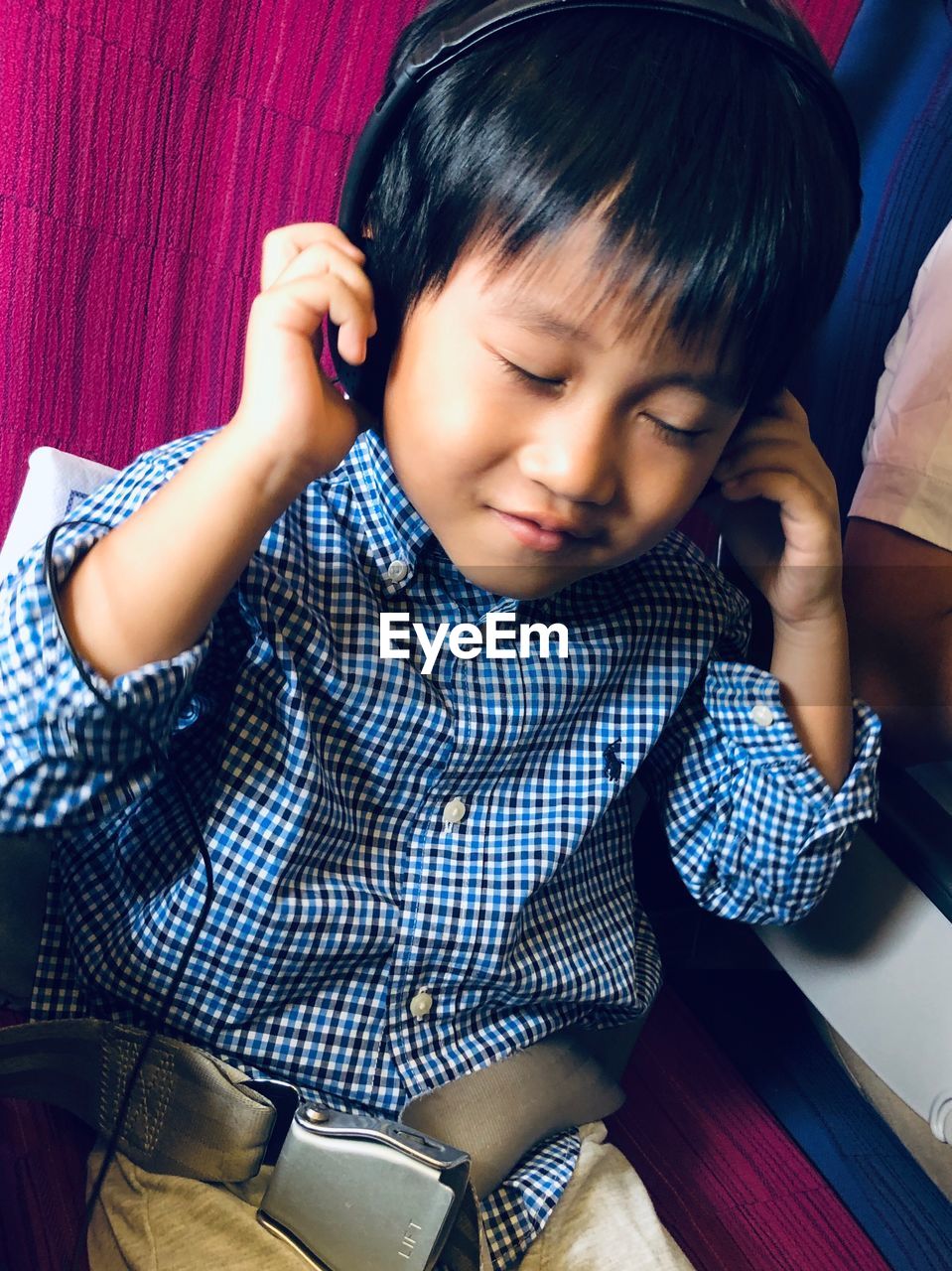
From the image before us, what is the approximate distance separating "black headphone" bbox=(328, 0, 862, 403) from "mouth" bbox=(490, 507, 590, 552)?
0.35 ft

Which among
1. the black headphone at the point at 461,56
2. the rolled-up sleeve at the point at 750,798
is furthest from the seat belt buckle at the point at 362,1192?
the black headphone at the point at 461,56

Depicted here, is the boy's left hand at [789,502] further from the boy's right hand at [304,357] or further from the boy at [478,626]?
the boy's right hand at [304,357]

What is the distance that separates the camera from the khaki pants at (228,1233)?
58cm

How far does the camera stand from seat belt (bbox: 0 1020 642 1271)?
22.4 inches

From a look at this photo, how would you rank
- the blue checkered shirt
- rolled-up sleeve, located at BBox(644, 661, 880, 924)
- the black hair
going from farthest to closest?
rolled-up sleeve, located at BBox(644, 661, 880, 924)
the blue checkered shirt
the black hair

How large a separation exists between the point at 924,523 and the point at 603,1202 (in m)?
0.52

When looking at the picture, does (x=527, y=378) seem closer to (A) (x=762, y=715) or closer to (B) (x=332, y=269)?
(B) (x=332, y=269)

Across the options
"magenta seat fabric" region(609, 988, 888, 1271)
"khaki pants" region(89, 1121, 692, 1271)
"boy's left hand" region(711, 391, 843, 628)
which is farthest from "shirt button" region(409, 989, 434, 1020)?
"boy's left hand" region(711, 391, 843, 628)

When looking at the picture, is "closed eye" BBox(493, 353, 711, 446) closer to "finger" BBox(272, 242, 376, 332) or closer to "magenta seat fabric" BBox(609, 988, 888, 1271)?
"finger" BBox(272, 242, 376, 332)

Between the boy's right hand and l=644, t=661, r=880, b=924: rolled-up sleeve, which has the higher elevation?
the boy's right hand

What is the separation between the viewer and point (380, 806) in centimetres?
67

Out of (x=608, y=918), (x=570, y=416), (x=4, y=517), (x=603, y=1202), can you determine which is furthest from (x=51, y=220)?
(x=603, y=1202)

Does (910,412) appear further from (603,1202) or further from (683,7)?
(603,1202)

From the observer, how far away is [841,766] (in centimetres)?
74
